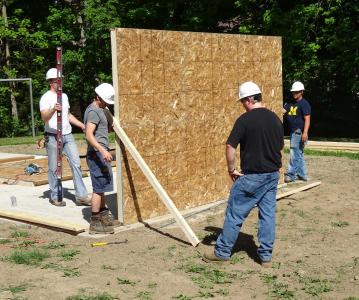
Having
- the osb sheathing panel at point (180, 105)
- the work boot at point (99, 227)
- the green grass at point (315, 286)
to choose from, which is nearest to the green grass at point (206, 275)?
the green grass at point (315, 286)

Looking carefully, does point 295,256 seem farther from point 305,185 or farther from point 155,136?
point 305,185

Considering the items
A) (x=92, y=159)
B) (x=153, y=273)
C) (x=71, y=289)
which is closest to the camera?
(x=71, y=289)

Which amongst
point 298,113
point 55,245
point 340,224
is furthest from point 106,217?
point 298,113

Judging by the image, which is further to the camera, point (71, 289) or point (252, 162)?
point (252, 162)

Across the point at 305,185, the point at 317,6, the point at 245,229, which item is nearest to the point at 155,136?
the point at 245,229

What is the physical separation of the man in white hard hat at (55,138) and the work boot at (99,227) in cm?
164

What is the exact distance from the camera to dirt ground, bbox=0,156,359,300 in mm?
5059

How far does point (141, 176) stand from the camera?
24.9ft

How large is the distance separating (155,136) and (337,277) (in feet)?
11.2

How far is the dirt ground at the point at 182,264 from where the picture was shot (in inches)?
199

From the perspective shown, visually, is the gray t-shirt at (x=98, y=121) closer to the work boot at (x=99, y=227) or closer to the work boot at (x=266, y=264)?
the work boot at (x=99, y=227)

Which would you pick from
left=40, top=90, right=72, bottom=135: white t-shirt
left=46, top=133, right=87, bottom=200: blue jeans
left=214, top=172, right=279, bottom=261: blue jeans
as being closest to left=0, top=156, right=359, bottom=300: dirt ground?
left=214, top=172, right=279, bottom=261: blue jeans

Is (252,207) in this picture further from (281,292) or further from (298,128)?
(298,128)

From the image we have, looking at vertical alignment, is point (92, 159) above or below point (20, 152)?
above
